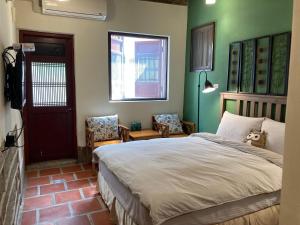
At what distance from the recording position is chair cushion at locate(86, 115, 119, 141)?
4.13 m

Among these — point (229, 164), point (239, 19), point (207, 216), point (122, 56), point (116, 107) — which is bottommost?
point (207, 216)

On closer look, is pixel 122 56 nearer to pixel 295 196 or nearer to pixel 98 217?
pixel 98 217

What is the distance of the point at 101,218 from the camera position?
2.61 meters

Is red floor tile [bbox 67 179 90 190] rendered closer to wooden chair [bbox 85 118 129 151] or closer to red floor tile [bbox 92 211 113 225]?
wooden chair [bbox 85 118 129 151]

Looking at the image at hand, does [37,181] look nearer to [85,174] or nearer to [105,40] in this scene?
[85,174]

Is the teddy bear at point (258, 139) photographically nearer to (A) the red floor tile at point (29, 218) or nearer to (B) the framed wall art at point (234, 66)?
A: (B) the framed wall art at point (234, 66)

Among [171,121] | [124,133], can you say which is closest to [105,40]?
[124,133]

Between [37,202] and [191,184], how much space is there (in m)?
1.96

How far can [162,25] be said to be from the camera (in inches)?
181

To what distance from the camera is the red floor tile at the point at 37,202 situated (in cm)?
282

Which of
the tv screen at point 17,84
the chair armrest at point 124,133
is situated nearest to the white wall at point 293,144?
the tv screen at point 17,84

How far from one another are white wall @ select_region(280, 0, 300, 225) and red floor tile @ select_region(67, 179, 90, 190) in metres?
2.98

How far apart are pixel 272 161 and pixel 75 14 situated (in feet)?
11.2

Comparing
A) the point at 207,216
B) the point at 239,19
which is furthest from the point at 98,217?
the point at 239,19
